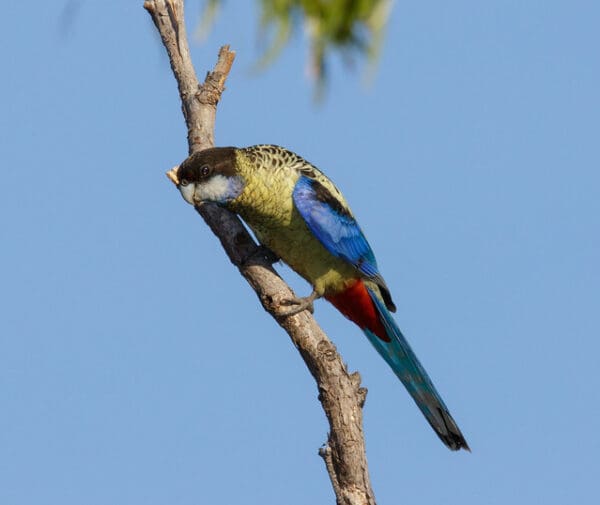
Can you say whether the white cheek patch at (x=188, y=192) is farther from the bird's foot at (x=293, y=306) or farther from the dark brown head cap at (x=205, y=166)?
the bird's foot at (x=293, y=306)

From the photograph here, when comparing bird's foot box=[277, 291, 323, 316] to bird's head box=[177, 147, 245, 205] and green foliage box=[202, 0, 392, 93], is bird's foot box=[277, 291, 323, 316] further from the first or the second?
green foliage box=[202, 0, 392, 93]

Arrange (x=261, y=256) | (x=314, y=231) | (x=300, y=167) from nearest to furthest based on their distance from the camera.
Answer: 1. (x=261, y=256)
2. (x=314, y=231)
3. (x=300, y=167)

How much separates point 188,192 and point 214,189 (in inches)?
6.5

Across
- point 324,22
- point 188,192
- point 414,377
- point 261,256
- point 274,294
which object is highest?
point 188,192

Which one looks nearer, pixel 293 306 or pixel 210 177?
pixel 293 306

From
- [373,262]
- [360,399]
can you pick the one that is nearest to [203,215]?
[373,262]

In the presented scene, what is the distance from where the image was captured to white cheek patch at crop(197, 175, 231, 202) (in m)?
5.66

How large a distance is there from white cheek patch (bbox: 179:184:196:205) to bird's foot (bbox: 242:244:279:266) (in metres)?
0.49

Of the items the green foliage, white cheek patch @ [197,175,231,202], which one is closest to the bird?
white cheek patch @ [197,175,231,202]

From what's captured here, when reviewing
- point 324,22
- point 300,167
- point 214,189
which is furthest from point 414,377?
point 324,22

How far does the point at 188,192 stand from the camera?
18.7ft

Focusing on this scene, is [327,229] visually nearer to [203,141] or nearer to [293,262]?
[293,262]

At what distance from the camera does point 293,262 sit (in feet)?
20.2

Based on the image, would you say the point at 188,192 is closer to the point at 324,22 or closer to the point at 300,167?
the point at 300,167
